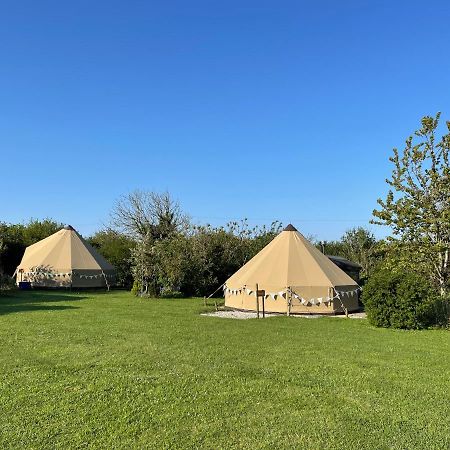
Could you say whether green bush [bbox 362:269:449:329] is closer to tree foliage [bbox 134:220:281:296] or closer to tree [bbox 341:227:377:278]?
tree foliage [bbox 134:220:281:296]

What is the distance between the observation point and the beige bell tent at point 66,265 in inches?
1038

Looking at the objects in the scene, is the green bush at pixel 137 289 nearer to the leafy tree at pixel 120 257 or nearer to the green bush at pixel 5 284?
the leafy tree at pixel 120 257

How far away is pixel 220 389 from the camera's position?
587 centimetres

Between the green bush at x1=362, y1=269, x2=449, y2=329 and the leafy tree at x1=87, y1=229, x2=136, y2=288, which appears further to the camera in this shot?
the leafy tree at x1=87, y1=229, x2=136, y2=288

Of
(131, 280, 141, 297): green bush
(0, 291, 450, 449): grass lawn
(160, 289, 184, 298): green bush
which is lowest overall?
(0, 291, 450, 449): grass lawn

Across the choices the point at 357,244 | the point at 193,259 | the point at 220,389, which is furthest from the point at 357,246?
the point at 220,389

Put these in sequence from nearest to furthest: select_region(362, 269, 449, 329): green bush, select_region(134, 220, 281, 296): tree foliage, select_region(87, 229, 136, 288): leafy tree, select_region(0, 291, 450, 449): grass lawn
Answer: select_region(0, 291, 450, 449): grass lawn → select_region(362, 269, 449, 329): green bush → select_region(134, 220, 281, 296): tree foliage → select_region(87, 229, 136, 288): leafy tree

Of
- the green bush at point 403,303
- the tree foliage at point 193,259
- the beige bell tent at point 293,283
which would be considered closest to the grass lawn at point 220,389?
the green bush at point 403,303

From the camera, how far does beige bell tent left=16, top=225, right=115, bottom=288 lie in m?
26.4

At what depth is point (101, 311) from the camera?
14438 millimetres

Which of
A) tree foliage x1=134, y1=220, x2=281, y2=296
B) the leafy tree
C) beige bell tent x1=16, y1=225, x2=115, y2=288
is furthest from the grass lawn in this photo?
the leafy tree

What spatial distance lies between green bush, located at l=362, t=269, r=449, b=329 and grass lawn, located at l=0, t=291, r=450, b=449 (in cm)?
132

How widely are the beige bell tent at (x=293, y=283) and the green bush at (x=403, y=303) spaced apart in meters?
3.49

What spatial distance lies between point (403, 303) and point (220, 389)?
7469 millimetres
